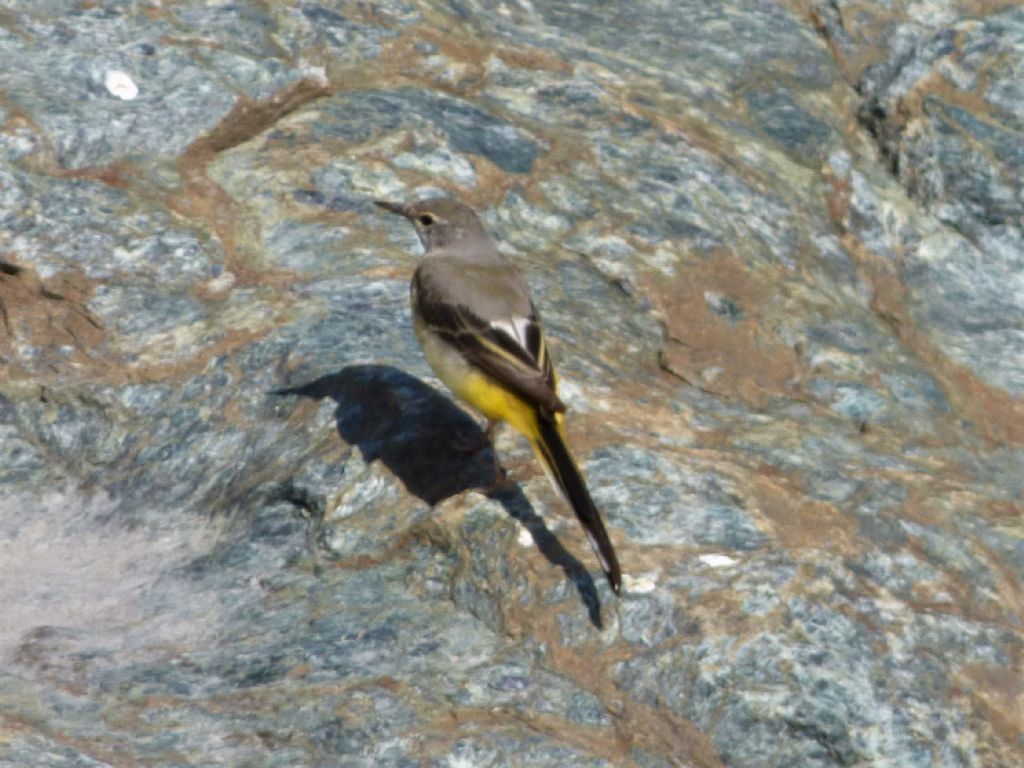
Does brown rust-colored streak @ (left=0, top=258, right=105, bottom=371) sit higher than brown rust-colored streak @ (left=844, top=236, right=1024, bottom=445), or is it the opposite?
brown rust-colored streak @ (left=844, top=236, right=1024, bottom=445)

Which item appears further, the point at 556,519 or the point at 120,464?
the point at 120,464

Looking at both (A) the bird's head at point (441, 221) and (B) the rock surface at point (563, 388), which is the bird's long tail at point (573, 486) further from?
(A) the bird's head at point (441, 221)

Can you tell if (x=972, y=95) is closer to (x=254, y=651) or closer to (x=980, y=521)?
(x=980, y=521)

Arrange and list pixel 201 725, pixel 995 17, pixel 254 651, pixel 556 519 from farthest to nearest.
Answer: pixel 995 17 < pixel 556 519 < pixel 254 651 < pixel 201 725

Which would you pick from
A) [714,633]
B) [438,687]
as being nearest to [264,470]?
[438,687]

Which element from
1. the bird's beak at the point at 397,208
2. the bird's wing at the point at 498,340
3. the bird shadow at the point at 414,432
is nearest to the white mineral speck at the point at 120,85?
the bird's beak at the point at 397,208

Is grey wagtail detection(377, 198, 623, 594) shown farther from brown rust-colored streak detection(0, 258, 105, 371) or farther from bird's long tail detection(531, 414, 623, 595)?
brown rust-colored streak detection(0, 258, 105, 371)

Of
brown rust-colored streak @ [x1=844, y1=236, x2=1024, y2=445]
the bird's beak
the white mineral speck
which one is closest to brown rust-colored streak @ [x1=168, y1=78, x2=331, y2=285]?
the white mineral speck
